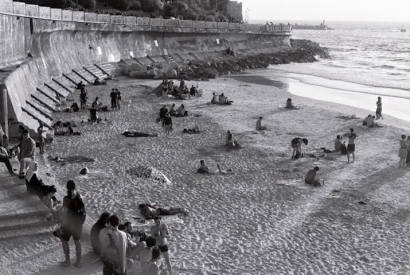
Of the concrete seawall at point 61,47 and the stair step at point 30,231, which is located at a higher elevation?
the concrete seawall at point 61,47

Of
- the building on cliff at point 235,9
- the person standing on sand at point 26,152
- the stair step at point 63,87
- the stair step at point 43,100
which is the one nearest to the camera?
the person standing on sand at point 26,152

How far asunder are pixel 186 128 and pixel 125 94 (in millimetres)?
10817

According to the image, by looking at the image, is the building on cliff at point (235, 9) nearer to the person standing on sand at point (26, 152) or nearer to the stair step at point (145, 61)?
the stair step at point (145, 61)

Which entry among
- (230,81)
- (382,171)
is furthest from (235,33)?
(382,171)

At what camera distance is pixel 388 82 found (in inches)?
2007

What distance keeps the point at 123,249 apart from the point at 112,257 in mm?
213

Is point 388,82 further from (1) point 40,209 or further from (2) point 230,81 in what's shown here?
(1) point 40,209

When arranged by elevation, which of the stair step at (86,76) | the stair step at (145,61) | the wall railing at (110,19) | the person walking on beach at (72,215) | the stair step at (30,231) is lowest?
the stair step at (30,231)

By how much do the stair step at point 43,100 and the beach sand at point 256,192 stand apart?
97cm

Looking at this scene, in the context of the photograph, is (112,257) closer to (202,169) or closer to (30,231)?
(30,231)

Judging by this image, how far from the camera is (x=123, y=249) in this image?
8234mm

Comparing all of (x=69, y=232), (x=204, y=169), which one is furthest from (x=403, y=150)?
(x=69, y=232)

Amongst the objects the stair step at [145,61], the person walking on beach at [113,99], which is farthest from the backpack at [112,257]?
the stair step at [145,61]

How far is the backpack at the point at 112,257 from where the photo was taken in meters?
8.15
